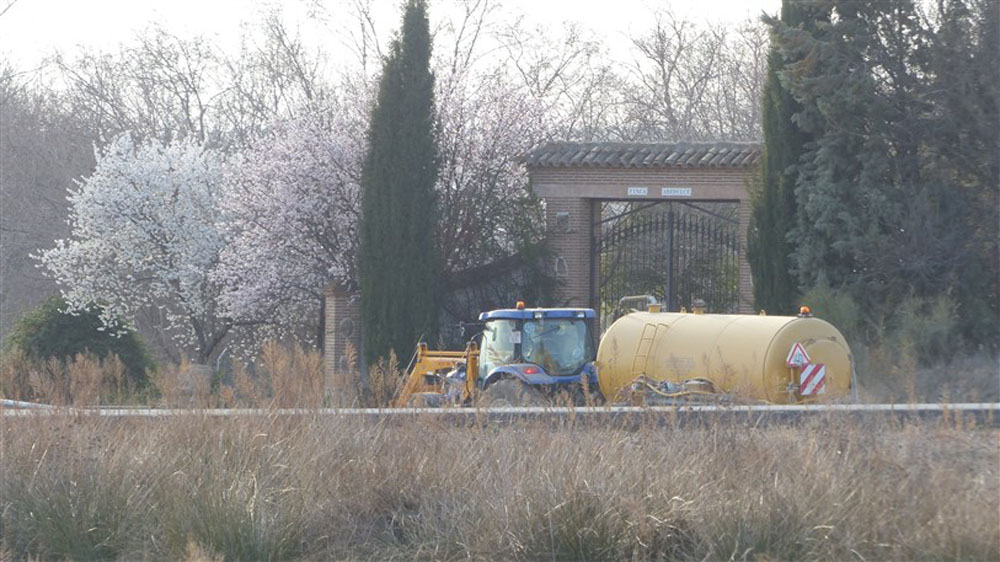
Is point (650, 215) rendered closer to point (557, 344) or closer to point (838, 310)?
point (838, 310)

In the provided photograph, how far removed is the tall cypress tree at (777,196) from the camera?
22.9 meters

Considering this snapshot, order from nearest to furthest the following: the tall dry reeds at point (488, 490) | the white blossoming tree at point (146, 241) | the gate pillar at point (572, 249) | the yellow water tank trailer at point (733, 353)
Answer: the tall dry reeds at point (488, 490) → the yellow water tank trailer at point (733, 353) → the gate pillar at point (572, 249) → the white blossoming tree at point (146, 241)

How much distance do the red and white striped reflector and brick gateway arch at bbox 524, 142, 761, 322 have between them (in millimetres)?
9216

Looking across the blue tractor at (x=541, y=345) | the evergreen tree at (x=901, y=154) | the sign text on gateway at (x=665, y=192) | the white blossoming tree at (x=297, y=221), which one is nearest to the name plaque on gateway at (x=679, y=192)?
the sign text on gateway at (x=665, y=192)

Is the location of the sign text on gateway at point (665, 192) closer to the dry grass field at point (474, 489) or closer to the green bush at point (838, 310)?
the green bush at point (838, 310)

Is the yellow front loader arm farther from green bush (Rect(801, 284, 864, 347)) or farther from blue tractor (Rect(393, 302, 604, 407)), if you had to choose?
green bush (Rect(801, 284, 864, 347))

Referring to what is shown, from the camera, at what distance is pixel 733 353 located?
15.6 m

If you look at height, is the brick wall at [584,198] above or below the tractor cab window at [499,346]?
above

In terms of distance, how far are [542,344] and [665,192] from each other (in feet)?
30.3

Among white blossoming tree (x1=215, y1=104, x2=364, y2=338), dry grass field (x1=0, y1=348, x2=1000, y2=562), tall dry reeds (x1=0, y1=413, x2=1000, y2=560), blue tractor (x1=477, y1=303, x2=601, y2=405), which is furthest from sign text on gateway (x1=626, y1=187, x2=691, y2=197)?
tall dry reeds (x1=0, y1=413, x2=1000, y2=560)

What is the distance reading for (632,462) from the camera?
8688 millimetres

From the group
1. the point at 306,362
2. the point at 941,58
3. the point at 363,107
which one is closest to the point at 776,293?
the point at 941,58

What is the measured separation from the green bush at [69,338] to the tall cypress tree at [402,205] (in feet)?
16.6

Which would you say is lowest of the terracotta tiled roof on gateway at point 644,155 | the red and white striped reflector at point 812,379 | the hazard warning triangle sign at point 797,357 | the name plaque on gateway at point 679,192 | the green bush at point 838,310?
the red and white striped reflector at point 812,379
